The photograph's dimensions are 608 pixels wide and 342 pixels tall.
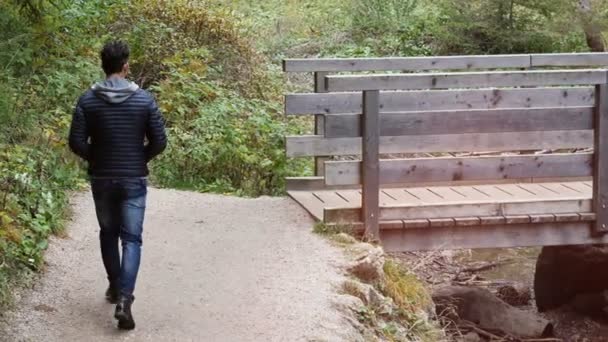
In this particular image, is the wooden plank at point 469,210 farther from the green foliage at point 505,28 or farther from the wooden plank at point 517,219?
the green foliage at point 505,28

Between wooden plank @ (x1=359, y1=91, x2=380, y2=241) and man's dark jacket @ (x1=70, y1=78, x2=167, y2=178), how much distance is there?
2.65 meters

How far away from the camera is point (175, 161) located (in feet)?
37.9

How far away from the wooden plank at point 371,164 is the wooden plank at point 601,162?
1.99 m

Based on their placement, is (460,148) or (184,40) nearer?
(460,148)

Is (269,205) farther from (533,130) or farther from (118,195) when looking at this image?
(118,195)

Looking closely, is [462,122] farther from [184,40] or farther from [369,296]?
[184,40]

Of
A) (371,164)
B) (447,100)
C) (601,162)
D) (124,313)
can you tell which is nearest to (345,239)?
(371,164)

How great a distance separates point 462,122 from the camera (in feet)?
28.3

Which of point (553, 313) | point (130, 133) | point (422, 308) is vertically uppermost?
point (130, 133)

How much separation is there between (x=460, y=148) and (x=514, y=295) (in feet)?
13.1

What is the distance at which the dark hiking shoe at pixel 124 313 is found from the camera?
20.0 ft

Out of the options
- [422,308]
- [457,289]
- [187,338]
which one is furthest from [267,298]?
[457,289]

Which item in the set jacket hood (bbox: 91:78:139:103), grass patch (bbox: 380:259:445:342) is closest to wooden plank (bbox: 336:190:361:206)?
grass patch (bbox: 380:259:445:342)

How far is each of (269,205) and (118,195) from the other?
366cm
